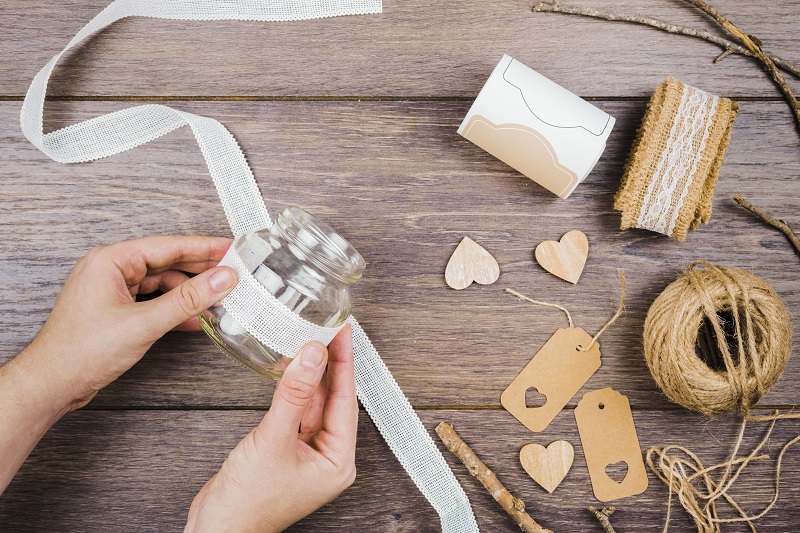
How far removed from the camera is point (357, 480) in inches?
36.6

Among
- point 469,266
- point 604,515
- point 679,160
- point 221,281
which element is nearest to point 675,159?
point 679,160

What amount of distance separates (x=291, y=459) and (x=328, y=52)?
60cm

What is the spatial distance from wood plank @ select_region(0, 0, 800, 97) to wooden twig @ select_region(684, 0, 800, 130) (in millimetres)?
131

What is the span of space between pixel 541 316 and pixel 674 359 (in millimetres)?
197

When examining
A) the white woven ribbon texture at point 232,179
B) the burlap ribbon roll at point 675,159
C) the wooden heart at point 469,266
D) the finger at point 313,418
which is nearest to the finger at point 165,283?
the white woven ribbon texture at point 232,179

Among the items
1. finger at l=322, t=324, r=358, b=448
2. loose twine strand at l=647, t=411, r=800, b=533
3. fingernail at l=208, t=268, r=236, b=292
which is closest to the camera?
fingernail at l=208, t=268, r=236, b=292

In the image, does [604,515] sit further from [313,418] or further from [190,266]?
[190,266]

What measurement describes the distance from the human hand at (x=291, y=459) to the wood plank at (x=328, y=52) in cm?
41

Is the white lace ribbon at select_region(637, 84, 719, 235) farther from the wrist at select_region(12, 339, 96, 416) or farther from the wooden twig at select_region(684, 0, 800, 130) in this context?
the wrist at select_region(12, 339, 96, 416)

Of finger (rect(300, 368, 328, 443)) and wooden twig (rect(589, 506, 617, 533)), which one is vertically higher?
finger (rect(300, 368, 328, 443))

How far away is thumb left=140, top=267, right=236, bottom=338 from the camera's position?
71 cm

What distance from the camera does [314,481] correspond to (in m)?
0.79

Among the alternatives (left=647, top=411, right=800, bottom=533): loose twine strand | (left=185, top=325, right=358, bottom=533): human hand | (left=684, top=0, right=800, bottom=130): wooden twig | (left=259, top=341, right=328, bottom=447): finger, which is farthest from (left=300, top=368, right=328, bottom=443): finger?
Answer: (left=684, top=0, right=800, bottom=130): wooden twig

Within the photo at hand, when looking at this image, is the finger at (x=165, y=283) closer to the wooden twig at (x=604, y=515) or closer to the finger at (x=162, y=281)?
the finger at (x=162, y=281)
